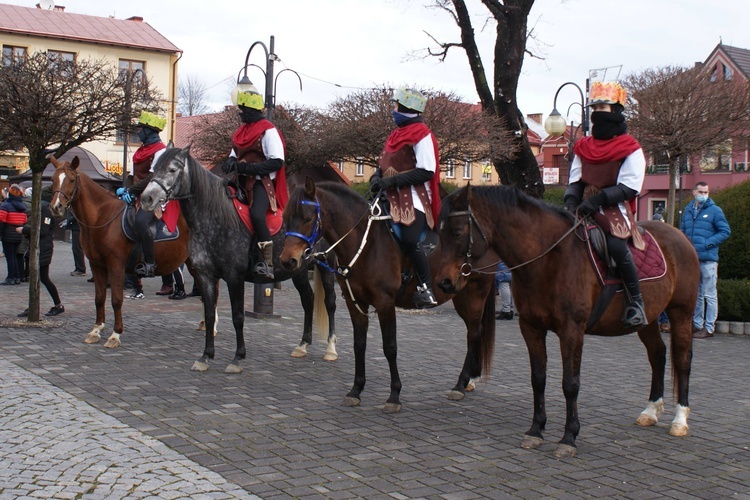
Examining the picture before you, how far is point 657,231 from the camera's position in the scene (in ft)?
24.1

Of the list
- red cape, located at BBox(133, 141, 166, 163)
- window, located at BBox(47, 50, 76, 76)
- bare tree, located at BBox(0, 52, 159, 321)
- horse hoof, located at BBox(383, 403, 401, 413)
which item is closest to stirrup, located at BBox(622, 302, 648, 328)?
horse hoof, located at BBox(383, 403, 401, 413)

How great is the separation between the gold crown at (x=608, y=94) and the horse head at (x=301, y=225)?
2483 millimetres

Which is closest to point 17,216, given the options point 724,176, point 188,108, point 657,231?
point 657,231

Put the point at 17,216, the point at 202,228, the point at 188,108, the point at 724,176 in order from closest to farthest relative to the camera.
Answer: the point at 202,228, the point at 17,216, the point at 724,176, the point at 188,108

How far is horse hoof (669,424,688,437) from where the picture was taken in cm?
684

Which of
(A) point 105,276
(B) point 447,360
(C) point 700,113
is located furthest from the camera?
(C) point 700,113

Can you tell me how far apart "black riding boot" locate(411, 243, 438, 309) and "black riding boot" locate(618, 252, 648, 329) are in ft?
6.28

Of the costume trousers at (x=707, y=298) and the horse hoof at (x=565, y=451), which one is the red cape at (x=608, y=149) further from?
the costume trousers at (x=707, y=298)

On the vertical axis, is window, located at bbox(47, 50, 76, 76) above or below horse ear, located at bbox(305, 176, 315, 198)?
above

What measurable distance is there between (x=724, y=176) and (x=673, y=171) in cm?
2752

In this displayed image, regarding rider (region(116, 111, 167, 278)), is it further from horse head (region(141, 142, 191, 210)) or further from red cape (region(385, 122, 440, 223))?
red cape (region(385, 122, 440, 223))

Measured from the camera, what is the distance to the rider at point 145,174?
35.3ft

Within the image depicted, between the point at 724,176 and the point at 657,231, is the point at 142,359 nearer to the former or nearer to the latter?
the point at 657,231

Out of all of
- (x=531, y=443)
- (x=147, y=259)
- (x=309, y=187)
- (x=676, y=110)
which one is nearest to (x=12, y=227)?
(x=147, y=259)
